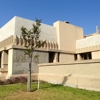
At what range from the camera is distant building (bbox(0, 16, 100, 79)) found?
53.6 ft

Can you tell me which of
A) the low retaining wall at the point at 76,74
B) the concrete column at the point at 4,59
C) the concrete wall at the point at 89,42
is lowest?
the low retaining wall at the point at 76,74

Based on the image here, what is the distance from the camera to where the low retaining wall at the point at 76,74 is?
10.1 meters

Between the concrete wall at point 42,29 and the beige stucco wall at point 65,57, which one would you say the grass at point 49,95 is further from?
the beige stucco wall at point 65,57

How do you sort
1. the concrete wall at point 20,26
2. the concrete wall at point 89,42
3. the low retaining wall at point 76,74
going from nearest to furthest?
the low retaining wall at point 76,74, the concrete wall at point 20,26, the concrete wall at point 89,42

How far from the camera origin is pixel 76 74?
38.2 ft

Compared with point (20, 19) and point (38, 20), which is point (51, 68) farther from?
point (20, 19)

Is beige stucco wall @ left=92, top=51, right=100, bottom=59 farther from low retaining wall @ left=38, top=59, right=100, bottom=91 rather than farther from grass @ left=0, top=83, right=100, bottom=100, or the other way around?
grass @ left=0, top=83, right=100, bottom=100

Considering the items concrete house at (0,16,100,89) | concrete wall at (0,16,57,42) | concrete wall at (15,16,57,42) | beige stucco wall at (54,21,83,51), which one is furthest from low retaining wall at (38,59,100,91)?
beige stucco wall at (54,21,83,51)

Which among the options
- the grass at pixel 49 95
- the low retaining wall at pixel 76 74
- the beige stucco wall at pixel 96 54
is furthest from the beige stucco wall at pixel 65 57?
the grass at pixel 49 95

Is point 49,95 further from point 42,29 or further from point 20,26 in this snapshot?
point 42,29

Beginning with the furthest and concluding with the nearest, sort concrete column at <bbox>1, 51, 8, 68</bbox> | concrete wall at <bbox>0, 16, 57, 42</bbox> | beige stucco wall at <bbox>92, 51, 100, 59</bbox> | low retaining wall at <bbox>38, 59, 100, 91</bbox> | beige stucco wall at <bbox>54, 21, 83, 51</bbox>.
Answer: beige stucco wall at <bbox>54, 21, 83, 51</bbox>
beige stucco wall at <bbox>92, 51, 100, 59</bbox>
concrete column at <bbox>1, 51, 8, 68</bbox>
concrete wall at <bbox>0, 16, 57, 42</bbox>
low retaining wall at <bbox>38, 59, 100, 91</bbox>

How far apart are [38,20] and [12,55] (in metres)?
7.14

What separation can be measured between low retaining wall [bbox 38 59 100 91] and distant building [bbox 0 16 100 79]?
3.94 m

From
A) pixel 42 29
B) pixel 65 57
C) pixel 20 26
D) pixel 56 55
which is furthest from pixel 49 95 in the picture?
pixel 65 57
